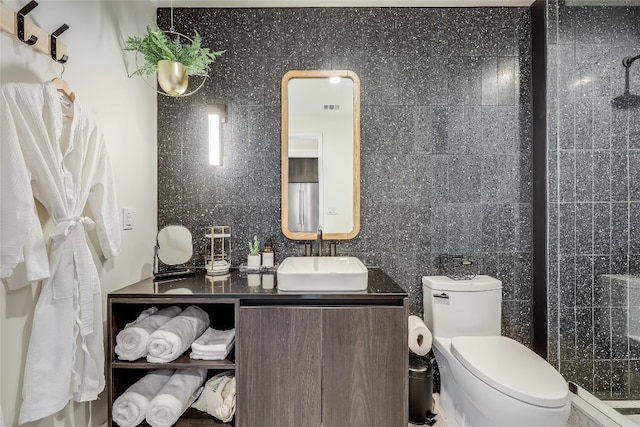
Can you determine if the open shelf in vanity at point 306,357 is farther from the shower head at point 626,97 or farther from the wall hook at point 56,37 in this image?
the shower head at point 626,97

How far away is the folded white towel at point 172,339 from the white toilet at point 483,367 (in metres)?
1.30

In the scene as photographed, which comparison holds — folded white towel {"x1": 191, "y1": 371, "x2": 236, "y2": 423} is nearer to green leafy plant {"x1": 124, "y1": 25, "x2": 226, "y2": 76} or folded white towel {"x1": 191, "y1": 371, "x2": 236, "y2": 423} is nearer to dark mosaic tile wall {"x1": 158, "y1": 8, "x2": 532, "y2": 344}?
dark mosaic tile wall {"x1": 158, "y1": 8, "x2": 532, "y2": 344}

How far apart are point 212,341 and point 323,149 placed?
1217 millimetres

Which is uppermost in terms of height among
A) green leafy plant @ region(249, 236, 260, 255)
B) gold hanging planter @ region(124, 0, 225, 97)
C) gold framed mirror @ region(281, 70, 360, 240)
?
gold hanging planter @ region(124, 0, 225, 97)

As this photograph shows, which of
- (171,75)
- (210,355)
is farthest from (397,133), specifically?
(210,355)

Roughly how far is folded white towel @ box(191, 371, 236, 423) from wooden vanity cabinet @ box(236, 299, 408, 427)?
7 cm

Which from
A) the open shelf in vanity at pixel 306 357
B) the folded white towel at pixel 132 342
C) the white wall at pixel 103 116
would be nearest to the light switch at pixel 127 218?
the white wall at pixel 103 116

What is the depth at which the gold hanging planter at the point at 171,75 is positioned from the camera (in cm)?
167

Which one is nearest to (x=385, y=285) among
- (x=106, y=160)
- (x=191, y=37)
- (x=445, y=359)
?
(x=445, y=359)

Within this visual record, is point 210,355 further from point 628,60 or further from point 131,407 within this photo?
point 628,60

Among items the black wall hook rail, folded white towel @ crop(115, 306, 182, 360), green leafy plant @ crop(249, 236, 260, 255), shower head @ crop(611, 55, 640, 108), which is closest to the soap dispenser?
green leafy plant @ crop(249, 236, 260, 255)

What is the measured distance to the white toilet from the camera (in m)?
1.39

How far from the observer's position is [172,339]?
1.52 m

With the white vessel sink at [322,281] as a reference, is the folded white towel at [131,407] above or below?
below
